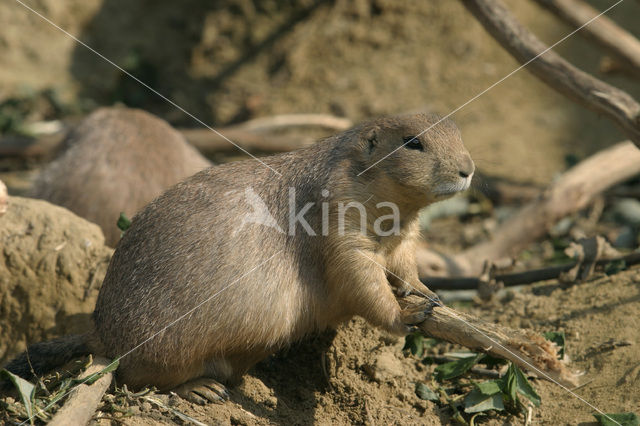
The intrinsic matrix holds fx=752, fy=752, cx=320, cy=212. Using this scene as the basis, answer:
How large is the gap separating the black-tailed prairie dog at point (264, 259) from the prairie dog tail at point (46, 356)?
13mm

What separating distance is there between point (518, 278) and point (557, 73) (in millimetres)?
1663

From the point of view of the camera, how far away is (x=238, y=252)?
4461 millimetres

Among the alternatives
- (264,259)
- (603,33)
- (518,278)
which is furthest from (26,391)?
(603,33)

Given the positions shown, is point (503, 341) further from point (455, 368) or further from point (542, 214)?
point (542, 214)

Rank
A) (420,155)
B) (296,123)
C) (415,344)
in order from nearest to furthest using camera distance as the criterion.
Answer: (420,155) < (415,344) < (296,123)

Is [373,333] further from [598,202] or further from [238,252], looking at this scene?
[598,202]

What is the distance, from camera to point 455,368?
486 cm

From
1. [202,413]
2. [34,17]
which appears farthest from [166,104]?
[202,413]

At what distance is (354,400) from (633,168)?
15.6ft

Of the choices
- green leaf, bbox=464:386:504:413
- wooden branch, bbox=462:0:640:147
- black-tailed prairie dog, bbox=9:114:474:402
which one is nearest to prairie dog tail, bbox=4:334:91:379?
black-tailed prairie dog, bbox=9:114:474:402

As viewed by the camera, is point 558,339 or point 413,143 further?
point 558,339

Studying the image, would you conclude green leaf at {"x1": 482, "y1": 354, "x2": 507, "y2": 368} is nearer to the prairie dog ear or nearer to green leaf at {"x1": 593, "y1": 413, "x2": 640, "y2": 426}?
green leaf at {"x1": 593, "y1": 413, "x2": 640, "y2": 426}

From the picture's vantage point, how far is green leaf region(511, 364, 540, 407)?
4371mm

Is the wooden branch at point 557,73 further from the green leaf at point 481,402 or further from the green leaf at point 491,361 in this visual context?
the green leaf at point 481,402
